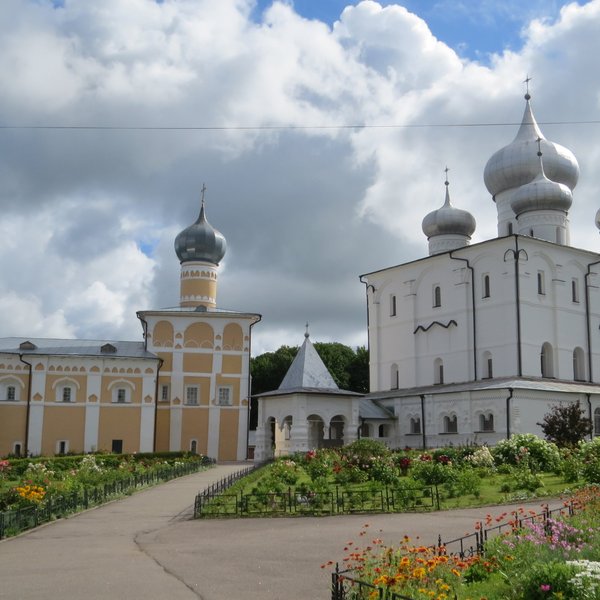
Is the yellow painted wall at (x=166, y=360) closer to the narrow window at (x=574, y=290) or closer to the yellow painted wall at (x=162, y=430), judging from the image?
the yellow painted wall at (x=162, y=430)

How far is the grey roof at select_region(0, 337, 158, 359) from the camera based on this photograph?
3622 centimetres

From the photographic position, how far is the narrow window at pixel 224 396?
38.5 metres

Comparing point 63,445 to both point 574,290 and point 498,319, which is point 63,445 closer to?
point 498,319

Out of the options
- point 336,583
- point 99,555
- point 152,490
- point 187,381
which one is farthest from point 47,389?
point 336,583

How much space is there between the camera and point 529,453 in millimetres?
19625

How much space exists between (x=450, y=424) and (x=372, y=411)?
3.64 meters

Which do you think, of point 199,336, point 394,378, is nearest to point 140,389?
point 199,336

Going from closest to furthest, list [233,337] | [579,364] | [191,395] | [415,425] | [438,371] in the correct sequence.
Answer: [415,425], [579,364], [438,371], [191,395], [233,337]

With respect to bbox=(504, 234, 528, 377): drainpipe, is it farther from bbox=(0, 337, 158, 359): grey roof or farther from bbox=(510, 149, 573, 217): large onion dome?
bbox=(0, 337, 158, 359): grey roof

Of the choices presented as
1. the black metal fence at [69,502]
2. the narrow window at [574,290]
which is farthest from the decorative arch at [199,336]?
the narrow window at [574,290]

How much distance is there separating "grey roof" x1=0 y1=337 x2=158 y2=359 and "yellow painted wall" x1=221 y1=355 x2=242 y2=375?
3460mm

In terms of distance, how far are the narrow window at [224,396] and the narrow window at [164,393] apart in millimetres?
2527

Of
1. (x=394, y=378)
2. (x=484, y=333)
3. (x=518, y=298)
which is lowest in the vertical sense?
(x=394, y=378)

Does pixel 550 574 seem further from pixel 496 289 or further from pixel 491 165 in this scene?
pixel 491 165
